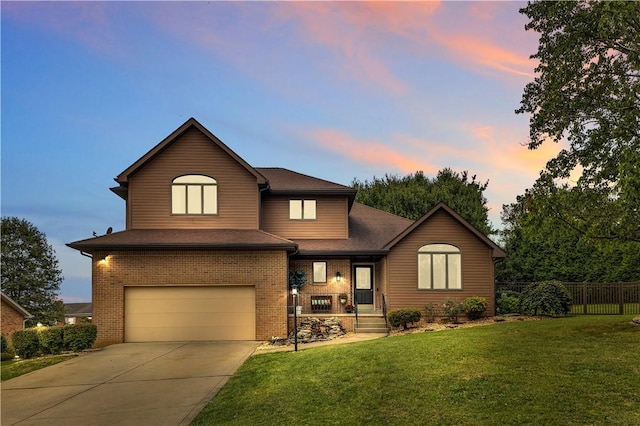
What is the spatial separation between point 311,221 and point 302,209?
790 millimetres

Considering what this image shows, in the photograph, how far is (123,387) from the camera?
10023mm

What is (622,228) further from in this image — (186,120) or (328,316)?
(186,120)

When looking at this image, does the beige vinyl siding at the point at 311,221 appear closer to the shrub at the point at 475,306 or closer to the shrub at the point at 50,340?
the shrub at the point at 475,306

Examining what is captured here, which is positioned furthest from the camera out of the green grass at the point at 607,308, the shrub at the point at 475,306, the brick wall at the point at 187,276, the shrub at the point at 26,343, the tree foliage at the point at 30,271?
the tree foliage at the point at 30,271

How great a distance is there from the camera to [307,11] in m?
18.3

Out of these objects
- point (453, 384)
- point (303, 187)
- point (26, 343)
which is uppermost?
point (303, 187)

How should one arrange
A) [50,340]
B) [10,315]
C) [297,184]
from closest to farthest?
[50,340] → [297,184] → [10,315]

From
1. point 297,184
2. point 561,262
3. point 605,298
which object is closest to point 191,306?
point 297,184

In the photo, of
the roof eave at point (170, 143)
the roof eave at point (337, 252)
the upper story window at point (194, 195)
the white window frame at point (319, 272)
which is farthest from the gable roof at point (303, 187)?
the white window frame at point (319, 272)

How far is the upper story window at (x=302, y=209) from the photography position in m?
22.0

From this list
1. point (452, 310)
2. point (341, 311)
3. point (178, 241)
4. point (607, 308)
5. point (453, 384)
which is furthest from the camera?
point (341, 311)

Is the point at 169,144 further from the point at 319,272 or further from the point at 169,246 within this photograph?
the point at 319,272

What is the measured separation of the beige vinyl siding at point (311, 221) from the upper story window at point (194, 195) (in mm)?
3287

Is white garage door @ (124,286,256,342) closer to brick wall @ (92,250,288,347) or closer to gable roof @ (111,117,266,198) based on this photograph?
brick wall @ (92,250,288,347)
